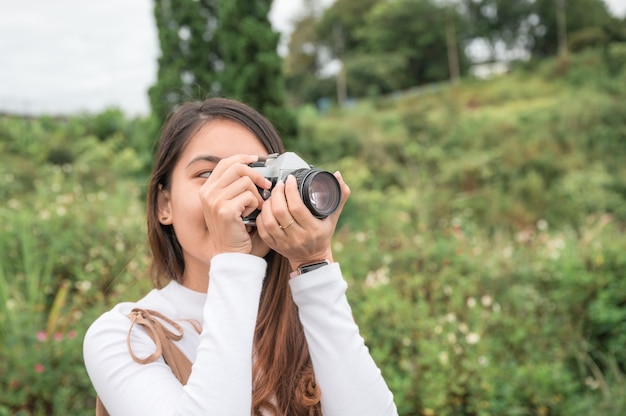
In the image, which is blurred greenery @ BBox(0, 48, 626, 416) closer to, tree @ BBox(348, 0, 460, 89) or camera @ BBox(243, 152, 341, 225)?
camera @ BBox(243, 152, 341, 225)

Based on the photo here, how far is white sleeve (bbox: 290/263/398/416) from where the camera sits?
961 millimetres

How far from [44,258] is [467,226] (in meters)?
3.59

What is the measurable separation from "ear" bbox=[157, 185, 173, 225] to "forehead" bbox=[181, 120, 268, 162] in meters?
0.11

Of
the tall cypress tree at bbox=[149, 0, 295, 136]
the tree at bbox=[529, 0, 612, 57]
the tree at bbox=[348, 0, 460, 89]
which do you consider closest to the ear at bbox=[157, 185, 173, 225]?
the tall cypress tree at bbox=[149, 0, 295, 136]

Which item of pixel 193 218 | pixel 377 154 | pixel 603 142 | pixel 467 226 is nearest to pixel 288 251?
pixel 193 218

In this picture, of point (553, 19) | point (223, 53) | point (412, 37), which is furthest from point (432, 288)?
point (553, 19)

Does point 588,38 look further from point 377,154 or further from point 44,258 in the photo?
point 44,258

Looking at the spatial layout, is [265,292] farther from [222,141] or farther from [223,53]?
[223,53]

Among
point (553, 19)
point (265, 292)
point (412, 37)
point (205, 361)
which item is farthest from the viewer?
point (553, 19)

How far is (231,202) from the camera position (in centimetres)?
94

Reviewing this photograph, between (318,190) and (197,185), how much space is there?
273 millimetres

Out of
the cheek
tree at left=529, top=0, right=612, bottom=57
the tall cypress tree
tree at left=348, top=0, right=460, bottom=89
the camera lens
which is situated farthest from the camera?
tree at left=529, top=0, right=612, bottom=57

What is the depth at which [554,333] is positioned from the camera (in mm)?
3273

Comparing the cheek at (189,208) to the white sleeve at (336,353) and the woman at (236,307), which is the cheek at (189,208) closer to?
the woman at (236,307)
